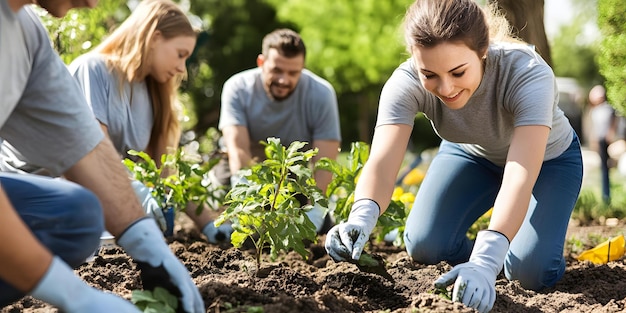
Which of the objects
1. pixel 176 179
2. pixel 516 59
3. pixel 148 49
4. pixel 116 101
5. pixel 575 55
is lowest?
pixel 575 55

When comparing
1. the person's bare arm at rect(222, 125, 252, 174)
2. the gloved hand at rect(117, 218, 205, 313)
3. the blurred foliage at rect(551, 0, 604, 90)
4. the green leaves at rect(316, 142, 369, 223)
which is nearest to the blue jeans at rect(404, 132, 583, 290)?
the green leaves at rect(316, 142, 369, 223)

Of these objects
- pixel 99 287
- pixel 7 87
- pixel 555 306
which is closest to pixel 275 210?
pixel 99 287

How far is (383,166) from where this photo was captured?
110 inches

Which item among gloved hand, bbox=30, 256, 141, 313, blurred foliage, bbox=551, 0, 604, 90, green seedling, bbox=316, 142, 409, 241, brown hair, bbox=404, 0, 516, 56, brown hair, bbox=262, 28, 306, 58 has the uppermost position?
brown hair, bbox=404, 0, 516, 56

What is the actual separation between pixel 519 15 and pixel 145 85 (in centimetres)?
203

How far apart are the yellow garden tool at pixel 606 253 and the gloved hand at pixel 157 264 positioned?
2160 mm

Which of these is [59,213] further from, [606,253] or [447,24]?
[606,253]

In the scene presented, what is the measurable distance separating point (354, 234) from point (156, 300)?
84 centimetres

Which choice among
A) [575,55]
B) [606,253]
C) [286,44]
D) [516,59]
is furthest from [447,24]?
[575,55]

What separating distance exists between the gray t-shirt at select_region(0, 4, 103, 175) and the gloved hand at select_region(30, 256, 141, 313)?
44 centimetres

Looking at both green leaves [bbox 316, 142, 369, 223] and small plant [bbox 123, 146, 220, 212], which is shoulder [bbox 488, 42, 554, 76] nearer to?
green leaves [bbox 316, 142, 369, 223]

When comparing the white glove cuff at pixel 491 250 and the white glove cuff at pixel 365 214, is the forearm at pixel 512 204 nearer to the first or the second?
the white glove cuff at pixel 491 250

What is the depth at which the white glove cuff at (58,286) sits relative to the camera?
169 cm

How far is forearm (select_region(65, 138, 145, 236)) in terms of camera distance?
7.02ft
